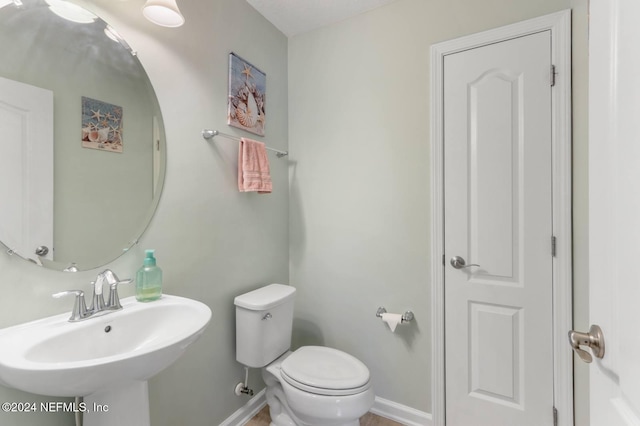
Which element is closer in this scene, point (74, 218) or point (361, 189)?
point (74, 218)

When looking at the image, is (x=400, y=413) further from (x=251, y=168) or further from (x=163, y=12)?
(x=163, y=12)

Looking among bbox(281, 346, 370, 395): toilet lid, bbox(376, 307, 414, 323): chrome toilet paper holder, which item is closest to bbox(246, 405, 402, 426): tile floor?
bbox(281, 346, 370, 395): toilet lid

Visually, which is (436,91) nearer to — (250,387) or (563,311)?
(563,311)

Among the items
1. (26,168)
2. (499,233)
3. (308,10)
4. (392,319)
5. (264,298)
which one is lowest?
(392,319)

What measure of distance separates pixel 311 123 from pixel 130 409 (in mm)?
1762

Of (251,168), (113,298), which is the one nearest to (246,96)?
(251,168)

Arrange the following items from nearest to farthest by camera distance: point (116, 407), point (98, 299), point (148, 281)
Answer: point (116, 407)
point (98, 299)
point (148, 281)

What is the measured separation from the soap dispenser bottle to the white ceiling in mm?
1596

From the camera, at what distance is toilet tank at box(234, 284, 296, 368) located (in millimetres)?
1555

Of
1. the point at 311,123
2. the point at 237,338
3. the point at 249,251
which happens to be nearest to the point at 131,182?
the point at 249,251

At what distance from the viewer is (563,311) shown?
139cm

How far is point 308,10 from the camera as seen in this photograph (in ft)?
6.06

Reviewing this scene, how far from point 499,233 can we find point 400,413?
3.95 feet
